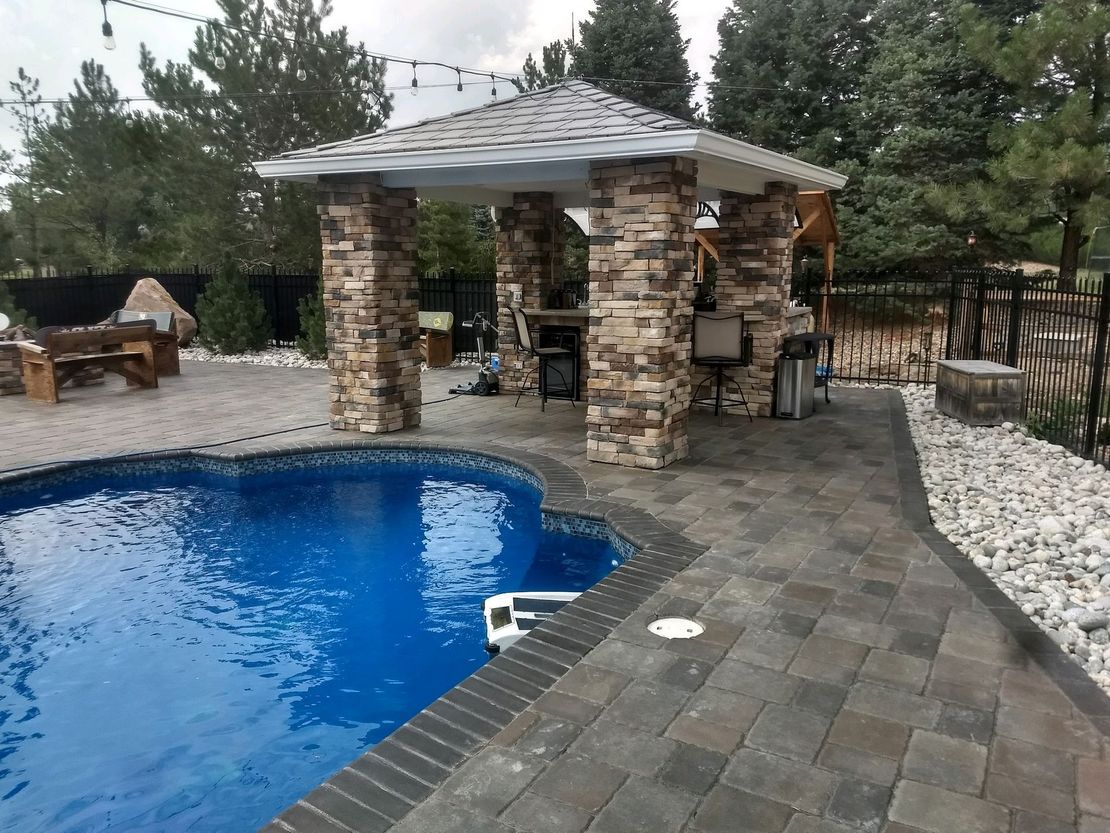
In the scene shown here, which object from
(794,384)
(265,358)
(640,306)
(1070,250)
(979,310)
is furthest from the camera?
(1070,250)

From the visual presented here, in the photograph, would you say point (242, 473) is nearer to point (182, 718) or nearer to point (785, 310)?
point (182, 718)

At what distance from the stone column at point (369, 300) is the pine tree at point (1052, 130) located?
11402 mm

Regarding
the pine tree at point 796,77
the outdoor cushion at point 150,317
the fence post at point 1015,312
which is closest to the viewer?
the fence post at point 1015,312

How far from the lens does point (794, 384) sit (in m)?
8.16

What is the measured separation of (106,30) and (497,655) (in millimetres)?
7356

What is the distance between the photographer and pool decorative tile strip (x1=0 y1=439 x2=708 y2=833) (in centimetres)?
233

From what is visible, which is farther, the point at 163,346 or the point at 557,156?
the point at 163,346

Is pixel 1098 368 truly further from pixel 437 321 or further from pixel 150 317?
pixel 150 317

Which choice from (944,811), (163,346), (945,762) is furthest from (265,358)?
(944,811)

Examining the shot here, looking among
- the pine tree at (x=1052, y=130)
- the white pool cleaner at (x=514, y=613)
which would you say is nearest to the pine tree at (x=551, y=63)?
the pine tree at (x=1052, y=130)

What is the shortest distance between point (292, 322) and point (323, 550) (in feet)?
34.6

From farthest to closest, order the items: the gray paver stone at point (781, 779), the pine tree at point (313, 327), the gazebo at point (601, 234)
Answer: the pine tree at point (313, 327), the gazebo at point (601, 234), the gray paver stone at point (781, 779)

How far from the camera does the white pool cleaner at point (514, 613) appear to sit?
12.1 feet

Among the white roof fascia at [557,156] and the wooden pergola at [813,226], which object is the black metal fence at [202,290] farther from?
the white roof fascia at [557,156]
